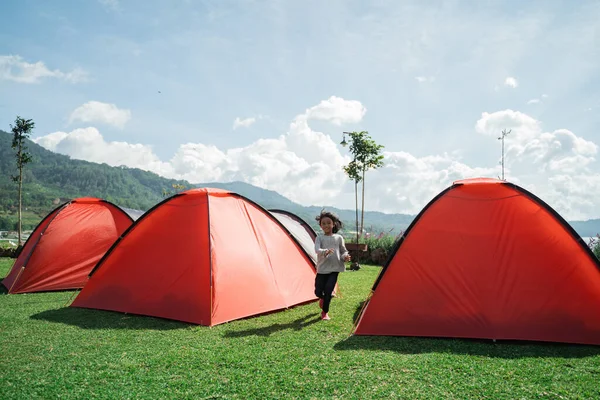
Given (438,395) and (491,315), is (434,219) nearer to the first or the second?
(491,315)

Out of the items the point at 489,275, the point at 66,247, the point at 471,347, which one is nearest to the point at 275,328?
the point at 471,347

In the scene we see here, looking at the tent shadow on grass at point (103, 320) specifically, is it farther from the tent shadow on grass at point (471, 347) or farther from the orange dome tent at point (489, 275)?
the orange dome tent at point (489, 275)

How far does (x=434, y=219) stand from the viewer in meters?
5.40

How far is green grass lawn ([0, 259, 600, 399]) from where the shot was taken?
3309 millimetres

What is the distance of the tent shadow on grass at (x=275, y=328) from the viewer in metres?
5.04

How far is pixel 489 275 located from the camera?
496 cm

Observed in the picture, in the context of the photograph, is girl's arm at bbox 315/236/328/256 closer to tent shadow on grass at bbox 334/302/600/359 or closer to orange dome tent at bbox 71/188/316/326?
→ orange dome tent at bbox 71/188/316/326

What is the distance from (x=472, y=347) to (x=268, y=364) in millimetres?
2419

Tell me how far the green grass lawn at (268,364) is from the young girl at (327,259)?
494 millimetres

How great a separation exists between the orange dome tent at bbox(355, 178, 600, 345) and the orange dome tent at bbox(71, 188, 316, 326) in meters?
1.92

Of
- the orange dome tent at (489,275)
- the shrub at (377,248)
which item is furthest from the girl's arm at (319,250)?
the shrub at (377,248)

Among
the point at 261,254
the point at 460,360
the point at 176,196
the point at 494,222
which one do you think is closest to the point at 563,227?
the point at 494,222

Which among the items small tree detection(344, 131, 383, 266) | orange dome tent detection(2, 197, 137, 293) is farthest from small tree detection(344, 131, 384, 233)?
orange dome tent detection(2, 197, 137, 293)

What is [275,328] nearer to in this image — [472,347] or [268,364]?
[268,364]
